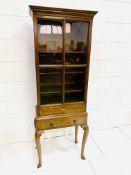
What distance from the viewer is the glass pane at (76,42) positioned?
5.16ft

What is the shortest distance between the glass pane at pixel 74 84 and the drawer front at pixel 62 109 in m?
0.07

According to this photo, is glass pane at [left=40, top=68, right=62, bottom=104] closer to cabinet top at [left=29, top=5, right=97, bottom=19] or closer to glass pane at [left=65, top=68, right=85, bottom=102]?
glass pane at [left=65, top=68, right=85, bottom=102]

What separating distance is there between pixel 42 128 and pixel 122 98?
5.08ft

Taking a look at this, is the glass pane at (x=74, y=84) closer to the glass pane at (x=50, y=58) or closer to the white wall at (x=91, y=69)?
the glass pane at (x=50, y=58)

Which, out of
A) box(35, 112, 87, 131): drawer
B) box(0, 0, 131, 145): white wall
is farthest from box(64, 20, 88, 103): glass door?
box(0, 0, 131, 145): white wall

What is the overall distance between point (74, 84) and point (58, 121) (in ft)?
1.56

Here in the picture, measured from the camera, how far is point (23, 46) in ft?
6.11

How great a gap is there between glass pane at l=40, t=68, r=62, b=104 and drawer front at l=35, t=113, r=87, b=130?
0.65 ft

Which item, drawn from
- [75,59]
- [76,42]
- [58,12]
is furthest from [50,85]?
[58,12]

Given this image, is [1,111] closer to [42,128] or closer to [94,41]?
[42,128]

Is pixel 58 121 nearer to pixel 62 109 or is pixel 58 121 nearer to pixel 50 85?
pixel 62 109

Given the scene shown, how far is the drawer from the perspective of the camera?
166 cm

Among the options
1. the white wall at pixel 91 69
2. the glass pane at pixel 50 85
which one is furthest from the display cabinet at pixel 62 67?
the white wall at pixel 91 69

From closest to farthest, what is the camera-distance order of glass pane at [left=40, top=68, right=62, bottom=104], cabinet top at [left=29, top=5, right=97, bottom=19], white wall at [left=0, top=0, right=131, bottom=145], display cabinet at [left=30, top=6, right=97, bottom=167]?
cabinet top at [left=29, top=5, right=97, bottom=19]
display cabinet at [left=30, top=6, right=97, bottom=167]
glass pane at [left=40, top=68, right=62, bottom=104]
white wall at [left=0, top=0, right=131, bottom=145]
